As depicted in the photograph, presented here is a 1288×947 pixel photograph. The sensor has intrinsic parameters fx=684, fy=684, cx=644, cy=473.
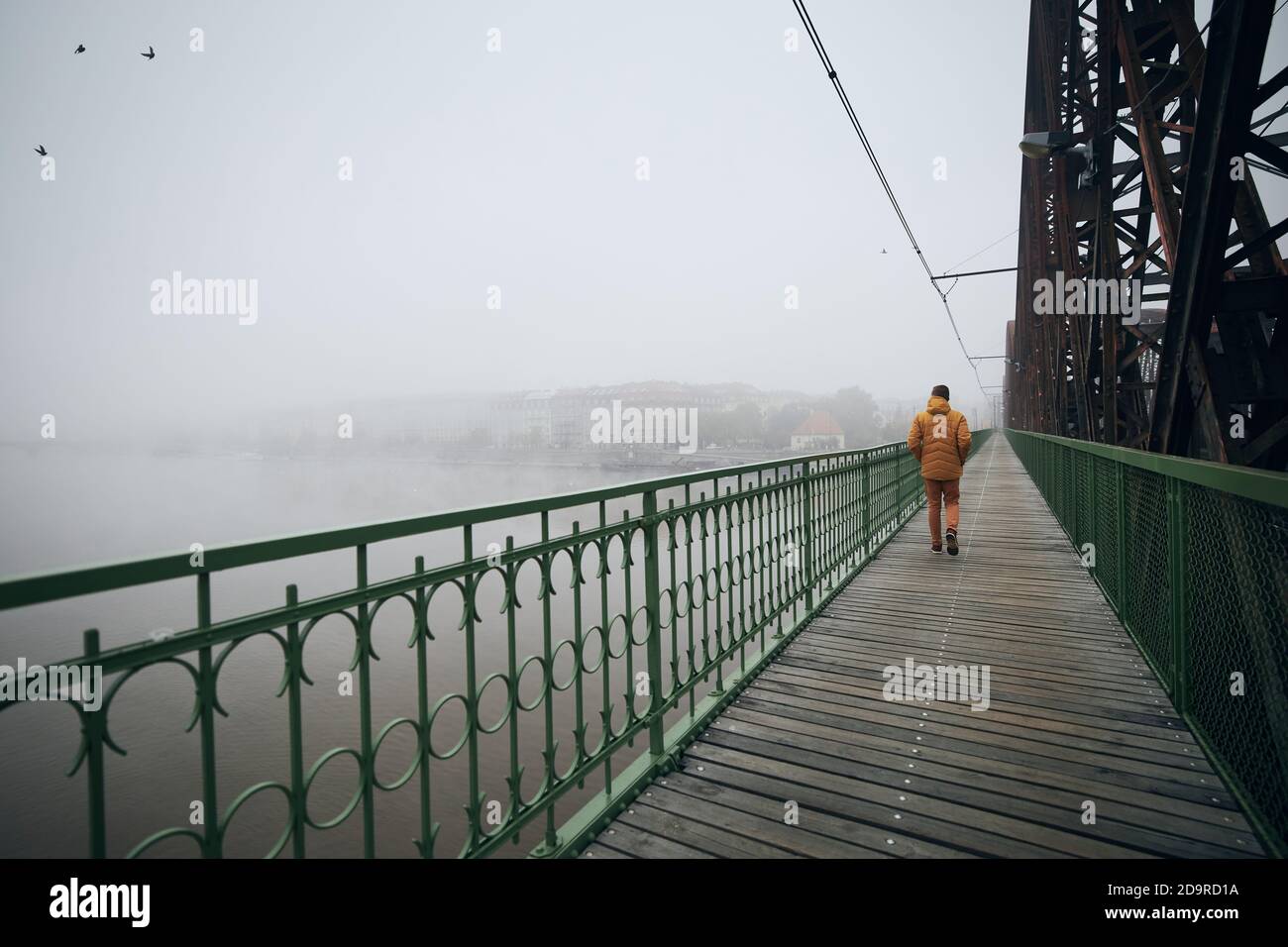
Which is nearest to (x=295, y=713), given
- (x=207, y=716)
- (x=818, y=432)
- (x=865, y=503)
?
(x=207, y=716)

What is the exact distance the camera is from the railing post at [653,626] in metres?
3.29

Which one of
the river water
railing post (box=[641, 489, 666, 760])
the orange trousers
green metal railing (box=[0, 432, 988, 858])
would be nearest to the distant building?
the river water

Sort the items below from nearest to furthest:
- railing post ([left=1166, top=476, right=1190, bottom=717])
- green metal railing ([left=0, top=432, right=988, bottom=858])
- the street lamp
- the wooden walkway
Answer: green metal railing ([left=0, top=432, right=988, bottom=858]), the wooden walkway, railing post ([left=1166, top=476, right=1190, bottom=717]), the street lamp

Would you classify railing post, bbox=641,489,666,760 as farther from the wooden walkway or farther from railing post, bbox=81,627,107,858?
railing post, bbox=81,627,107,858

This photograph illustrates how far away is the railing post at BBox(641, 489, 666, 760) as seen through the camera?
329 cm

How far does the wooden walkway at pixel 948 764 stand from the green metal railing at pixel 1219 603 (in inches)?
5.8

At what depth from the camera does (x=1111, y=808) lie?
2.85 meters

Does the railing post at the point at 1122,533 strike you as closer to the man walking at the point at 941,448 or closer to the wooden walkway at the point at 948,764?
the wooden walkway at the point at 948,764

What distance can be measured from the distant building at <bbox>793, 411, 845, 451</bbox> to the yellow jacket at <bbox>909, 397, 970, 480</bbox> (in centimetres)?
7003
